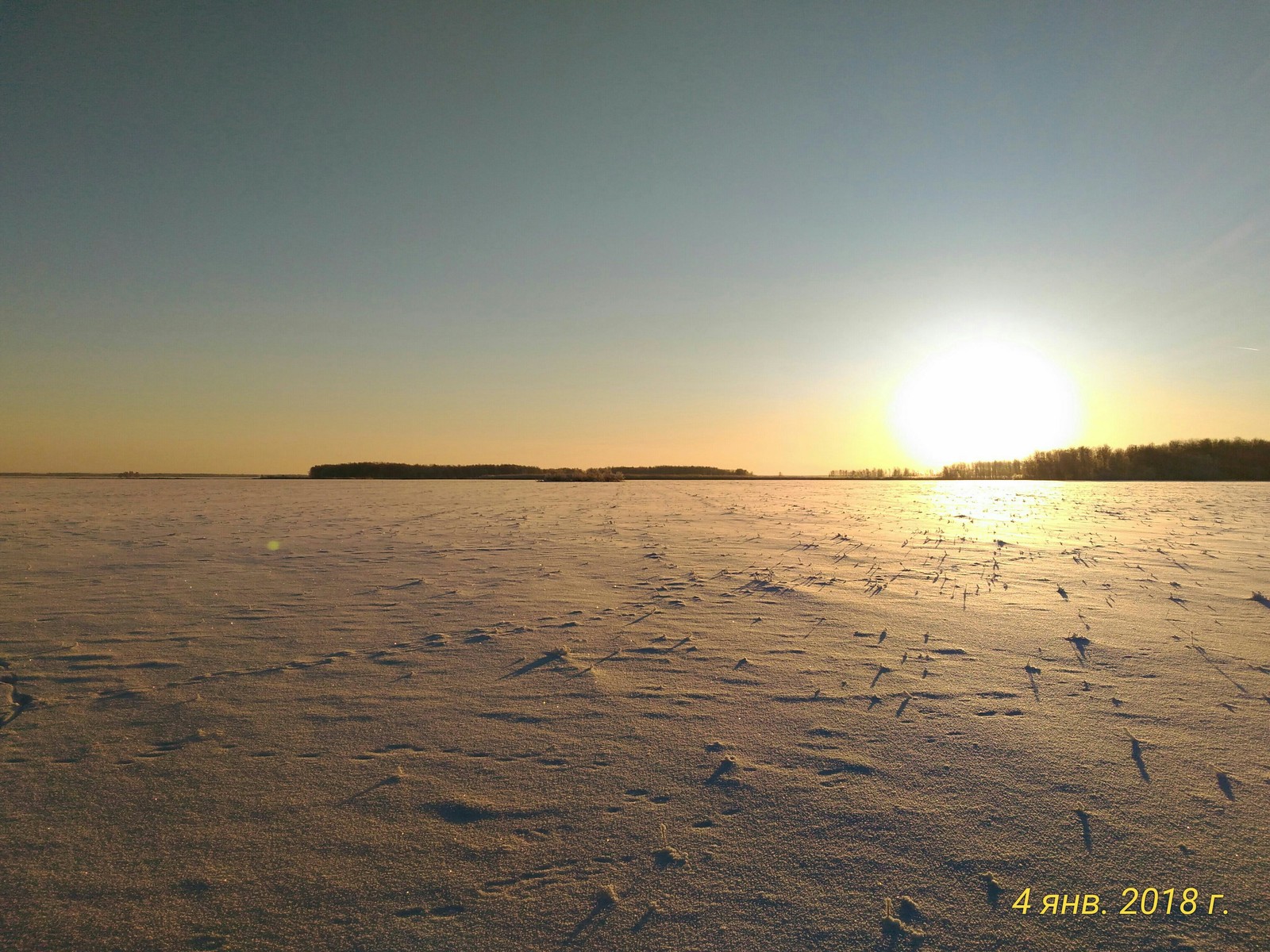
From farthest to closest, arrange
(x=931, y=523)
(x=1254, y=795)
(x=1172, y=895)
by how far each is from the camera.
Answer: (x=931, y=523)
(x=1254, y=795)
(x=1172, y=895)

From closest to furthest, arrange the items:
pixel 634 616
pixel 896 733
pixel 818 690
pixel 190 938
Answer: pixel 190 938
pixel 896 733
pixel 818 690
pixel 634 616

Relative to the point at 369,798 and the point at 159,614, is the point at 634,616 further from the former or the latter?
the point at 159,614

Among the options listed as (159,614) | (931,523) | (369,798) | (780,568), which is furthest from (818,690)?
(931,523)

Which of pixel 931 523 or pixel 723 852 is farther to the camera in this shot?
pixel 931 523

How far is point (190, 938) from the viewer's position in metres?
2.36

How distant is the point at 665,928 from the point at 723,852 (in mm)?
544

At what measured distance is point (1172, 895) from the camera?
2.62 metres

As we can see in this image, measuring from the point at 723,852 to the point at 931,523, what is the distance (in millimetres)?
16579

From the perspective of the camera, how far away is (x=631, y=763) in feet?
12.2

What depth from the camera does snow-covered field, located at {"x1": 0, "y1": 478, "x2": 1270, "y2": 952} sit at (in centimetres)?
249

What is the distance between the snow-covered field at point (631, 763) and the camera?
2.49m

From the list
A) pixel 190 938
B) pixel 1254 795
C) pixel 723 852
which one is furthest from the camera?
pixel 1254 795

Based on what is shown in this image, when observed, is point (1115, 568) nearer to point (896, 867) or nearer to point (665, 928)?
point (896, 867)

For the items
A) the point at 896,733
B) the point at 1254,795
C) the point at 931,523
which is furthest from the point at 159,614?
the point at 931,523
